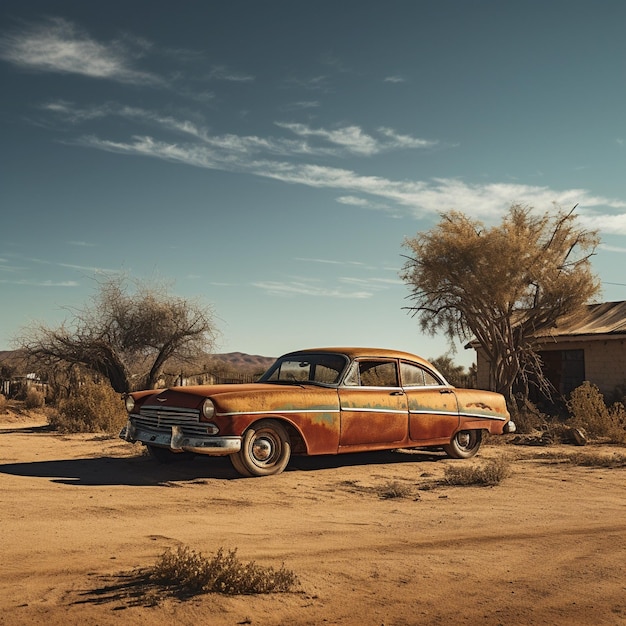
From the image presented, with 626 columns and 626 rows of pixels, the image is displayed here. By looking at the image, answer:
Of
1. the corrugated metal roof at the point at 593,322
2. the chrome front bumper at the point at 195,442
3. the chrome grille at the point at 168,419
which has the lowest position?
the chrome front bumper at the point at 195,442

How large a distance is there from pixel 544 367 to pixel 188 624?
2211 centimetres

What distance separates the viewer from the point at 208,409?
8328mm

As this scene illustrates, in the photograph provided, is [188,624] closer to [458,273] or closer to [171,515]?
[171,515]

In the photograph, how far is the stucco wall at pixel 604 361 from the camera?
69.7ft

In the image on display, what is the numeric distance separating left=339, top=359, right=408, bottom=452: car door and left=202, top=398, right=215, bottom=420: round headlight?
183 centimetres

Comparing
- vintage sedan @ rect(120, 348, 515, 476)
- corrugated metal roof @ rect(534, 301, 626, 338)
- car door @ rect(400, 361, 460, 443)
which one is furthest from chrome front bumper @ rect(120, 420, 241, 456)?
corrugated metal roof @ rect(534, 301, 626, 338)

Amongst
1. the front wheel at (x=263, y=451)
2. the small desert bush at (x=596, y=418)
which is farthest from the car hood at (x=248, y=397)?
the small desert bush at (x=596, y=418)

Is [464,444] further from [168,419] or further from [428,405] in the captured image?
[168,419]

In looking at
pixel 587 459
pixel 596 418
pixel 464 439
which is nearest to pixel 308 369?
pixel 464 439

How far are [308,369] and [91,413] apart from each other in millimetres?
7377

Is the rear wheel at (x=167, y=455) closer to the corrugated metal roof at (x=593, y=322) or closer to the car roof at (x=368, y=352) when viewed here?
the car roof at (x=368, y=352)

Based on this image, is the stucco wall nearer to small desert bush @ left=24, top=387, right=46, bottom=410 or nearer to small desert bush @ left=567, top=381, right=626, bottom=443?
small desert bush @ left=567, top=381, right=626, bottom=443

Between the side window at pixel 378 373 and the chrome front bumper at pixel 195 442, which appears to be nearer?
the chrome front bumper at pixel 195 442

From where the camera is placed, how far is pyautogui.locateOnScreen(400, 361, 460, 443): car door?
1019 centimetres
